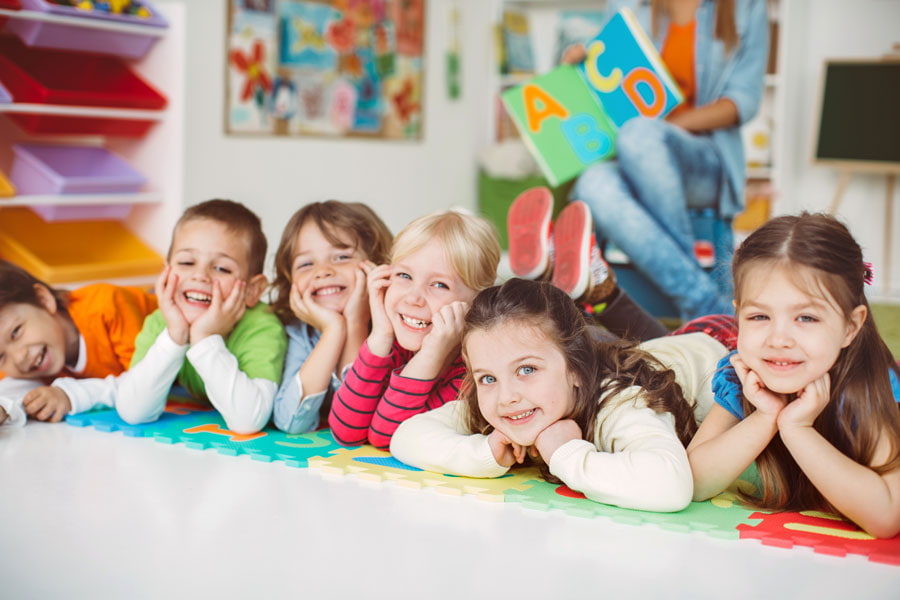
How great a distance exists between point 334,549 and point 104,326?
0.94 meters

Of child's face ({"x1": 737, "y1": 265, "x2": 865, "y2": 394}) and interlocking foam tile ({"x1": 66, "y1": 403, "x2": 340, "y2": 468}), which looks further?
interlocking foam tile ({"x1": 66, "y1": 403, "x2": 340, "y2": 468})

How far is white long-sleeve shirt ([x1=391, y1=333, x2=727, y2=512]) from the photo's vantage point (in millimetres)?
1198

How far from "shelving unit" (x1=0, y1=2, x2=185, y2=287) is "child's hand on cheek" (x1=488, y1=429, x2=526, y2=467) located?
1638 mm

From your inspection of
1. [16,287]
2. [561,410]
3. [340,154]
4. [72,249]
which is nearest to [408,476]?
[561,410]

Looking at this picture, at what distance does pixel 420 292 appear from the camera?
149 cm

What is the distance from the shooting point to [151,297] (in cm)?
202

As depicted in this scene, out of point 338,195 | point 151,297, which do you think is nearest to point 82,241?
point 151,297

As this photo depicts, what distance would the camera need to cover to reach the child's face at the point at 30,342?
1.68 m

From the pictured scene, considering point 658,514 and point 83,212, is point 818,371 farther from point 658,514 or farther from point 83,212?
point 83,212

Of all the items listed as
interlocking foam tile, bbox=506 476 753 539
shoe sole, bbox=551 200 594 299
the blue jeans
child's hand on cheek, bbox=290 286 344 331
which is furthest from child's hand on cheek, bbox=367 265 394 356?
the blue jeans

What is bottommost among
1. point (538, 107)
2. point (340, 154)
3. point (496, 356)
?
point (496, 356)

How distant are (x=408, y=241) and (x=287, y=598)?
697mm

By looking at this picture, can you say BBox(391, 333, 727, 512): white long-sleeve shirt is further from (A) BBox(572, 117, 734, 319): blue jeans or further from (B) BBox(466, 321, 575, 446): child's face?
(A) BBox(572, 117, 734, 319): blue jeans

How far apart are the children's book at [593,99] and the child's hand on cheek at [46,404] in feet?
4.87
